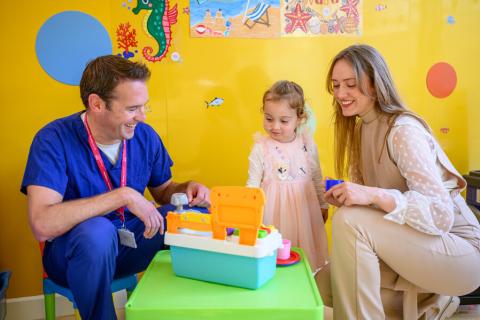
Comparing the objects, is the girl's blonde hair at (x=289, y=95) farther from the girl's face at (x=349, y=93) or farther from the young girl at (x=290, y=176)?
the girl's face at (x=349, y=93)

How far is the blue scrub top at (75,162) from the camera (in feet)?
4.81

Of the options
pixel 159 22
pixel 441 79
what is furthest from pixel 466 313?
pixel 159 22

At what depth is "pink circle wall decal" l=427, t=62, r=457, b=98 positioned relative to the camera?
2201 mm

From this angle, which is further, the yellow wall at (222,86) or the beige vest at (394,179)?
the yellow wall at (222,86)

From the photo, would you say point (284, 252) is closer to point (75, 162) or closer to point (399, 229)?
point (399, 229)

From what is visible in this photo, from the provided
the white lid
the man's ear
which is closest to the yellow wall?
the man's ear

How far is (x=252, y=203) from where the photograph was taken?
113 cm

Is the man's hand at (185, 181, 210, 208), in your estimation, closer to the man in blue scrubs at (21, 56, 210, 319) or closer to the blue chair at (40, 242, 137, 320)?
the man in blue scrubs at (21, 56, 210, 319)

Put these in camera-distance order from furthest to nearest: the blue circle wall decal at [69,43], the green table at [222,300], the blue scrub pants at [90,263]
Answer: the blue circle wall decal at [69,43]
the blue scrub pants at [90,263]
the green table at [222,300]

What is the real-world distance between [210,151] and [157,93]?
0.38 metres

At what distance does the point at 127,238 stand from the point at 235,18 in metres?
1.17

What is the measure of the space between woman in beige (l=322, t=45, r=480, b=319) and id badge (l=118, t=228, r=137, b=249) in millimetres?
680

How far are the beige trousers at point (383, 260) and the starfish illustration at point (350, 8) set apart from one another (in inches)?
45.3

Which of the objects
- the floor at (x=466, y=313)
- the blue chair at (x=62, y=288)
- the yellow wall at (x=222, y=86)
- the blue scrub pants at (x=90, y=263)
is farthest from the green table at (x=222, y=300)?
the yellow wall at (x=222, y=86)
